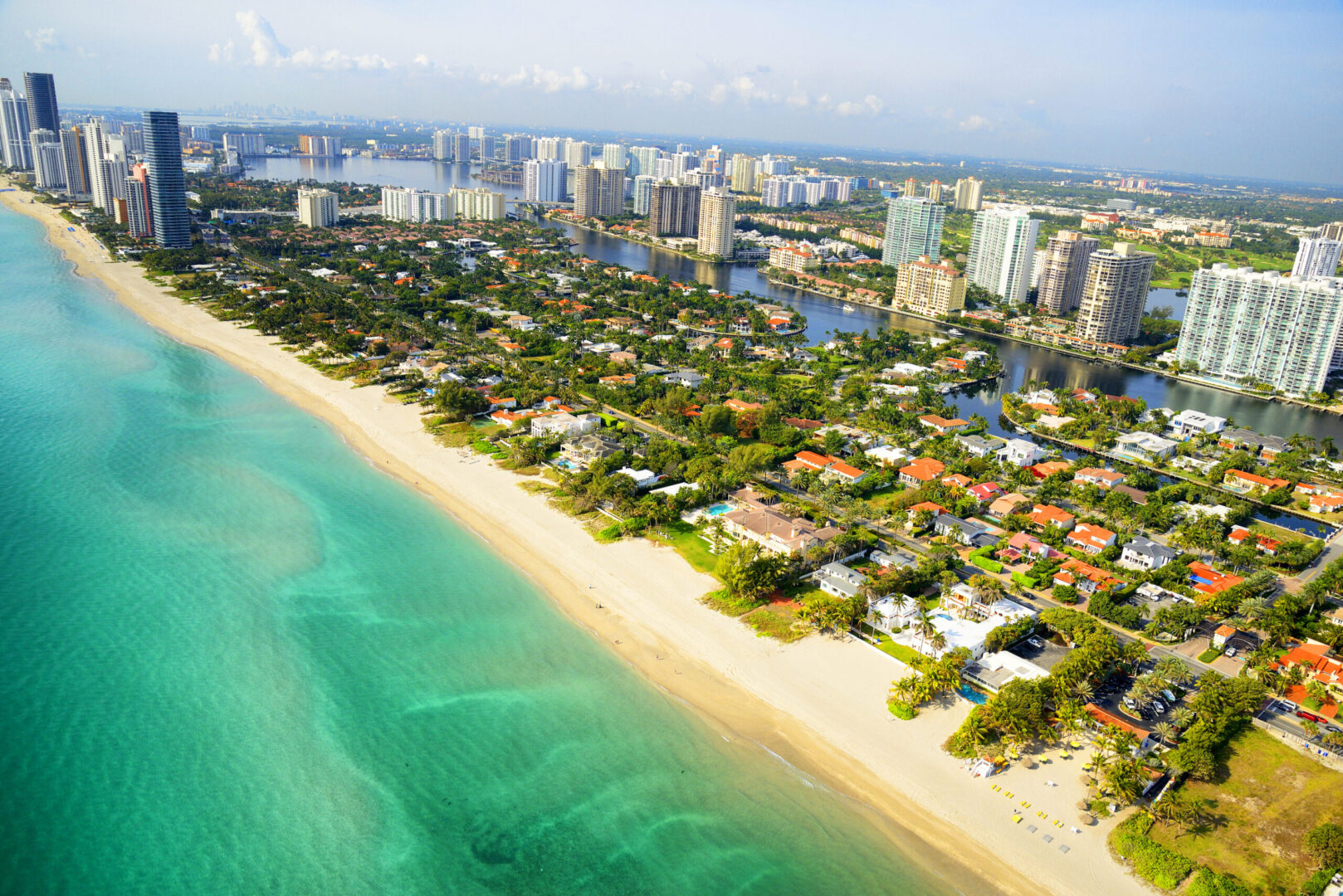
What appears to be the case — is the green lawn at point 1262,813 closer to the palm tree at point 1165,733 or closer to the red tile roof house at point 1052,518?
→ the palm tree at point 1165,733

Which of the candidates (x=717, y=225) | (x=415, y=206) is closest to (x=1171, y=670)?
(x=717, y=225)

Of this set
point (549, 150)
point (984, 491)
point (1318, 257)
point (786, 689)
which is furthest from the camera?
point (549, 150)

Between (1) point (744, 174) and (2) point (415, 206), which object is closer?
Result: (2) point (415, 206)

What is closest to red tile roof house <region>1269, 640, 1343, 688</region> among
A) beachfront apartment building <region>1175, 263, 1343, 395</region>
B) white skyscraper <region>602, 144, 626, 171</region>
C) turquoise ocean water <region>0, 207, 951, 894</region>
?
turquoise ocean water <region>0, 207, 951, 894</region>

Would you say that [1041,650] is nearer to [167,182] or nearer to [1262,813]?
[1262,813]

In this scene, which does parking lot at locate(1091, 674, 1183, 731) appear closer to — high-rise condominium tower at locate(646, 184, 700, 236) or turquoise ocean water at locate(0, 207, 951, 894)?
turquoise ocean water at locate(0, 207, 951, 894)

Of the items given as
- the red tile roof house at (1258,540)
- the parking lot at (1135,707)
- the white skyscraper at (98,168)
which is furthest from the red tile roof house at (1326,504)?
the white skyscraper at (98,168)
